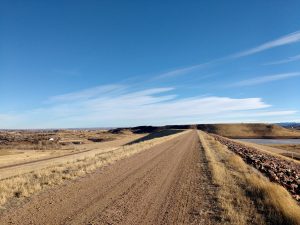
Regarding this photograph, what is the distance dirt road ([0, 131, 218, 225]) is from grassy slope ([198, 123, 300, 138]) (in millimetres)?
152743

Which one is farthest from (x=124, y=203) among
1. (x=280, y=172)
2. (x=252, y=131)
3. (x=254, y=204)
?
(x=252, y=131)

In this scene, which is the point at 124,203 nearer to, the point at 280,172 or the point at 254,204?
the point at 254,204

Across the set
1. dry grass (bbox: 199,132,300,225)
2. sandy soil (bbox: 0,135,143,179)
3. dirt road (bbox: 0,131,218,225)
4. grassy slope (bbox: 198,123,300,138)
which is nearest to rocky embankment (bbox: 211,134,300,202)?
dry grass (bbox: 199,132,300,225)

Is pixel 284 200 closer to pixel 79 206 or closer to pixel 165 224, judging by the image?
pixel 165 224

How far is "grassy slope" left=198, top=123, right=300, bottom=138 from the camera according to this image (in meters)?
166

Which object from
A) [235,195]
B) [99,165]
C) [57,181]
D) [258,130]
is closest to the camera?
[235,195]

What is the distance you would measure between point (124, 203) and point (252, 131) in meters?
179

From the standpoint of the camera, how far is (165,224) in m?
9.05

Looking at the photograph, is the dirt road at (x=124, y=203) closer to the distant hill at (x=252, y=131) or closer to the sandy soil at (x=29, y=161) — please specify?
the sandy soil at (x=29, y=161)

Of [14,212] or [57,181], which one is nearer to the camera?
[14,212]

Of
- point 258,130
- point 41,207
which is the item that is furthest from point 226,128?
point 41,207

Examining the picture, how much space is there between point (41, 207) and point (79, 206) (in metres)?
1.23

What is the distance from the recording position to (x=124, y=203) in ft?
37.4

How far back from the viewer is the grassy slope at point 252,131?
546ft
